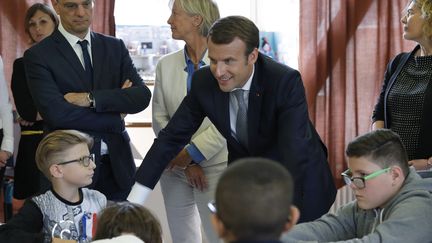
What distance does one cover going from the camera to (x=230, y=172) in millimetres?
1411

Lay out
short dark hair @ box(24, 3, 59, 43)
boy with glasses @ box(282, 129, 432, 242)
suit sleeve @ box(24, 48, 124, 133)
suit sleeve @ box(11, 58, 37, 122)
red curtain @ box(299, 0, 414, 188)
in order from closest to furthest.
→ boy with glasses @ box(282, 129, 432, 242) < suit sleeve @ box(24, 48, 124, 133) < suit sleeve @ box(11, 58, 37, 122) < short dark hair @ box(24, 3, 59, 43) < red curtain @ box(299, 0, 414, 188)

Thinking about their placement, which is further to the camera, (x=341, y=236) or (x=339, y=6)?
(x=339, y=6)

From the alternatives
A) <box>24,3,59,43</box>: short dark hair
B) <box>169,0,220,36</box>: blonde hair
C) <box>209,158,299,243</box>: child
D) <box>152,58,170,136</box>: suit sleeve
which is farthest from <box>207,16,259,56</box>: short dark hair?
<box>24,3,59,43</box>: short dark hair

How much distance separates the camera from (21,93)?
4043 mm

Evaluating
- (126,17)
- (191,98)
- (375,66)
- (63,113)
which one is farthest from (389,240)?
(126,17)

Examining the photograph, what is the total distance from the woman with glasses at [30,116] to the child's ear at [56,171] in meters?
1.13

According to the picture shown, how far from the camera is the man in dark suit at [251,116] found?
270 cm

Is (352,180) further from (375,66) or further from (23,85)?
(375,66)

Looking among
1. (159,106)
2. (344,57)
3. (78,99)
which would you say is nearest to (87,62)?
(78,99)

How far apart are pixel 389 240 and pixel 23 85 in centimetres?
234

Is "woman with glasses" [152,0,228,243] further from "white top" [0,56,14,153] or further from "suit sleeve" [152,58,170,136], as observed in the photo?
"white top" [0,56,14,153]

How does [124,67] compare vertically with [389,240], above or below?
above

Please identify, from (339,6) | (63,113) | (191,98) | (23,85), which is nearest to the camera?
(191,98)

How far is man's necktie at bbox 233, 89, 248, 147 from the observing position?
2.85 meters
